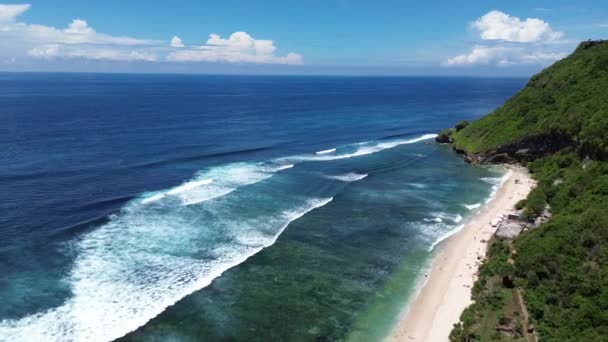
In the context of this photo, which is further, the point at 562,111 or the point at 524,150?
the point at 524,150

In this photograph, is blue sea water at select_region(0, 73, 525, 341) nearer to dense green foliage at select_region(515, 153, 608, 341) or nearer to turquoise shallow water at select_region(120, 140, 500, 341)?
turquoise shallow water at select_region(120, 140, 500, 341)

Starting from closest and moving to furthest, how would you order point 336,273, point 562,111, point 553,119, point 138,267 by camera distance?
point 138,267 → point 336,273 → point 553,119 → point 562,111

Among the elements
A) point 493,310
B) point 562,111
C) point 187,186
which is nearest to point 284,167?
point 187,186

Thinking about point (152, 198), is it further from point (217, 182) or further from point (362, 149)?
point (362, 149)

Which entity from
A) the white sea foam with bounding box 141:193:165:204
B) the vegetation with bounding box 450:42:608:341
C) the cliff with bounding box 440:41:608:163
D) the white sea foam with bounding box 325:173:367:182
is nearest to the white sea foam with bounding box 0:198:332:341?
the white sea foam with bounding box 141:193:165:204

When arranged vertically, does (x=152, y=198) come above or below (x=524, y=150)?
below

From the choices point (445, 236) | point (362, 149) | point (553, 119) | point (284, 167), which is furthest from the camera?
point (362, 149)

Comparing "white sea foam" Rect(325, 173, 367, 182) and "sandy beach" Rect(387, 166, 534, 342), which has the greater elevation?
"white sea foam" Rect(325, 173, 367, 182)
